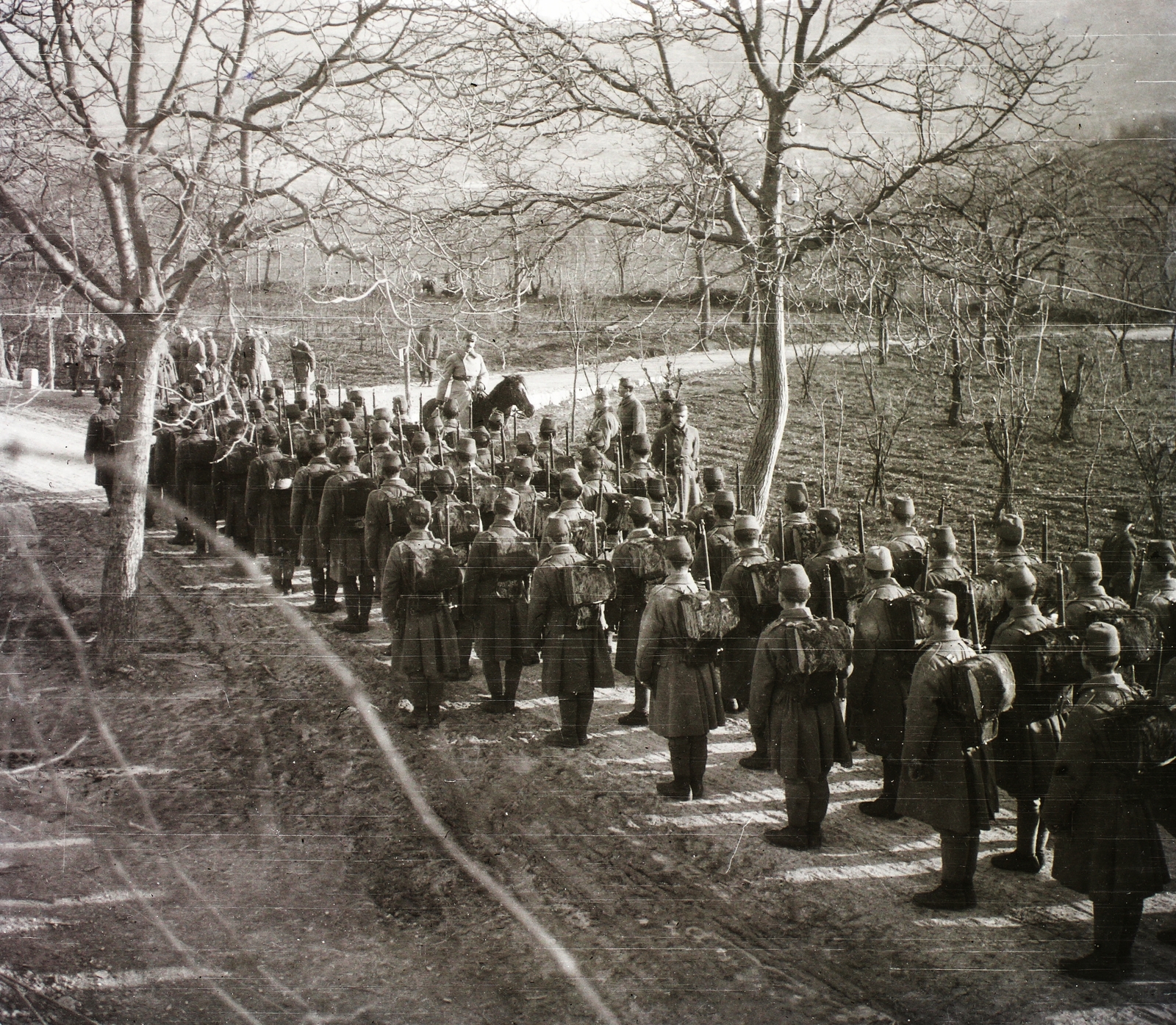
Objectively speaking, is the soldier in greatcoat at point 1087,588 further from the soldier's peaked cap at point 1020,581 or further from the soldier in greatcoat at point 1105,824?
the soldier in greatcoat at point 1105,824

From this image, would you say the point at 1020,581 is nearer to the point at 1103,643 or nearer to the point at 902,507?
the point at 1103,643

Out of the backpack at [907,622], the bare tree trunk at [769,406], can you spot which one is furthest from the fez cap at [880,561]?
the bare tree trunk at [769,406]

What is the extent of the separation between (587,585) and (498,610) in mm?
1031

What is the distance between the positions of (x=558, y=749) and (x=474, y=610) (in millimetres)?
1249

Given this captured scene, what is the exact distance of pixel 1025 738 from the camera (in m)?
4.65

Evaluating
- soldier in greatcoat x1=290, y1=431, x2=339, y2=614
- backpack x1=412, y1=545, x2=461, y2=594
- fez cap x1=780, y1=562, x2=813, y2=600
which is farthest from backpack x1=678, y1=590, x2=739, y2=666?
soldier in greatcoat x1=290, y1=431, x2=339, y2=614

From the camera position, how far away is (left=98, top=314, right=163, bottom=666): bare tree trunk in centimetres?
712

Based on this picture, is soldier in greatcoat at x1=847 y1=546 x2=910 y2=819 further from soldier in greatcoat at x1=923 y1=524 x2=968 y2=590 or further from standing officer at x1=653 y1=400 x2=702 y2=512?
standing officer at x1=653 y1=400 x2=702 y2=512

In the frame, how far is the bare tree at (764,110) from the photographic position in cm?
844

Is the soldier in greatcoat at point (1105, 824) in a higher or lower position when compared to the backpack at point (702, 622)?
lower

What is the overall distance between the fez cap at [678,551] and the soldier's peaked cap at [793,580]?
71 cm

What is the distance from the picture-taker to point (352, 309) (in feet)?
40.4

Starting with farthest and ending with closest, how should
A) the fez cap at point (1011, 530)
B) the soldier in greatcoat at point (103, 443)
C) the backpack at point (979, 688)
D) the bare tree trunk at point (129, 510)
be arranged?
the soldier in greatcoat at point (103, 443)
the bare tree trunk at point (129, 510)
the fez cap at point (1011, 530)
the backpack at point (979, 688)

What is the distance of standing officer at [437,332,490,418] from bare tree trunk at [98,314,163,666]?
4599mm
